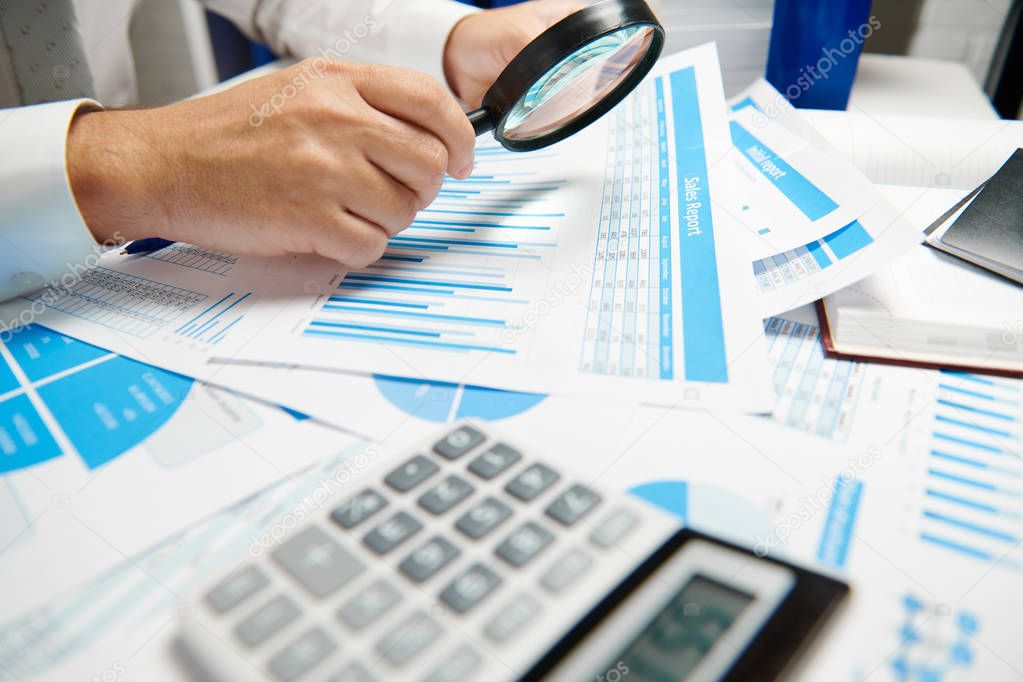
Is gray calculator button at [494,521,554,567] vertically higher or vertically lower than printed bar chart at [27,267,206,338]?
higher

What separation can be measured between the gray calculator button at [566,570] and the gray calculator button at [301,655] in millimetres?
79

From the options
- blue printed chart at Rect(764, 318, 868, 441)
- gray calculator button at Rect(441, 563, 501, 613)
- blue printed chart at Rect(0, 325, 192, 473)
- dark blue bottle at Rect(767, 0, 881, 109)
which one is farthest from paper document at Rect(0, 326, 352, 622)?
dark blue bottle at Rect(767, 0, 881, 109)

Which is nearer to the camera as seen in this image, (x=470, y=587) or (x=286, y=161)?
(x=470, y=587)

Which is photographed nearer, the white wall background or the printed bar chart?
the printed bar chart

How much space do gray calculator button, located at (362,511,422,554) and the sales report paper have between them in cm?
11

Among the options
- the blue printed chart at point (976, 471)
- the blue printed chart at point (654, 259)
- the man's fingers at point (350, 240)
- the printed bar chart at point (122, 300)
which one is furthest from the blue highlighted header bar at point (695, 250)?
the printed bar chart at point (122, 300)

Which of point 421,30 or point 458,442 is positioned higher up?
point 421,30

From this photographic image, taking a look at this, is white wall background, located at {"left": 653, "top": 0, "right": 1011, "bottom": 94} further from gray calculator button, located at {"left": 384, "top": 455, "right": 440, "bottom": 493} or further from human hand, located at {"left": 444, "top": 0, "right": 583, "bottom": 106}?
gray calculator button, located at {"left": 384, "top": 455, "right": 440, "bottom": 493}

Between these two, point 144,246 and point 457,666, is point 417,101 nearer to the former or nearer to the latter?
point 144,246

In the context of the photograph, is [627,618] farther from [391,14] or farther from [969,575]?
[391,14]

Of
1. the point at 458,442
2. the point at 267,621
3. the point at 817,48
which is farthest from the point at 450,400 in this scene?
the point at 817,48

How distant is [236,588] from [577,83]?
45 centimetres

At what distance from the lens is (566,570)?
Answer: 24cm

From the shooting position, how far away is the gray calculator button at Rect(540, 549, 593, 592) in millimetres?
239
